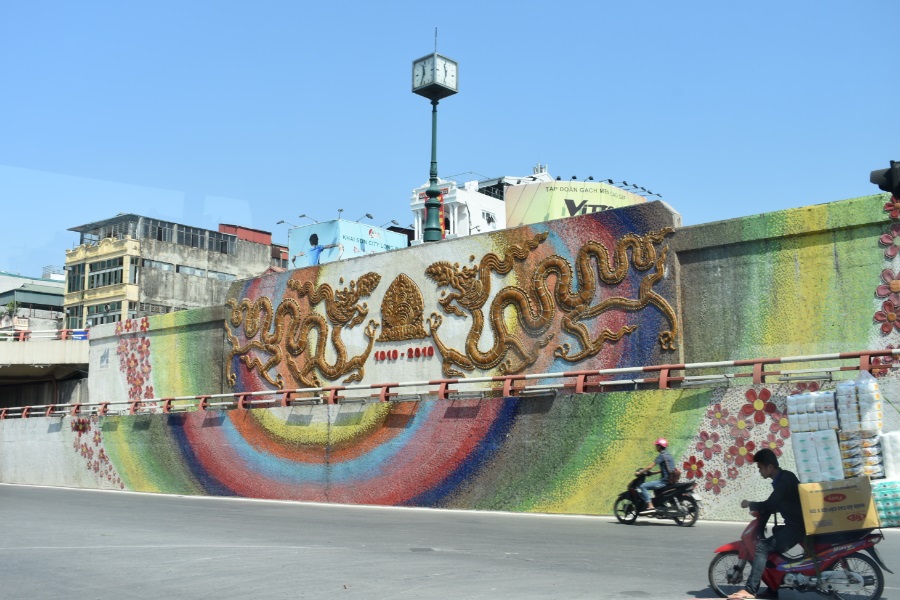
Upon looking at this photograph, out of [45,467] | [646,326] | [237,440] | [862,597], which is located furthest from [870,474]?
[45,467]

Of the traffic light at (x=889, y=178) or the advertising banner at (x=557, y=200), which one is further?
the advertising banner at (x=557, y=200)

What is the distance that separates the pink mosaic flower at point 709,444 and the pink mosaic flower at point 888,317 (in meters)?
4.45

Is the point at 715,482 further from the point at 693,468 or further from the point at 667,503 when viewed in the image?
the point at 667,503

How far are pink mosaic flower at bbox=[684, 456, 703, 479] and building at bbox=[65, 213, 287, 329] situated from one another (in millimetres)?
45774

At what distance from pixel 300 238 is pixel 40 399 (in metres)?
21.7

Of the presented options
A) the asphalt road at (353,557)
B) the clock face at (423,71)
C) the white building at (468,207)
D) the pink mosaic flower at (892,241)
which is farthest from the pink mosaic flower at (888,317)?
the white building at (468,207)

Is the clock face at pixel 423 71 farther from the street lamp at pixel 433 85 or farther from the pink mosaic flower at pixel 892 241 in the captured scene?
the pink mosaic flower at pixel 892 241

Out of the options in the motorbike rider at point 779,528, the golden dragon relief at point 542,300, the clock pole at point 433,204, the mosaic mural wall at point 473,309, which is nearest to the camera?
→ the motorbike rider at point 779,528

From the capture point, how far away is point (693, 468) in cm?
1956

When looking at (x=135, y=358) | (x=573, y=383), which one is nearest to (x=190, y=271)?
(x=135, y=358)

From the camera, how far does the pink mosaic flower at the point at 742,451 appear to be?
18781 mm

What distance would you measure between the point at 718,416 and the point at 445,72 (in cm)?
1501

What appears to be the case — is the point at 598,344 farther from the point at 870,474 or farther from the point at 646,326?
the point at 870,474

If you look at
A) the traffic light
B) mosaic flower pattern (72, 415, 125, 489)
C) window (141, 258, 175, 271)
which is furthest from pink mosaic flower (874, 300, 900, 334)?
window (141, 258, 175, 271)
